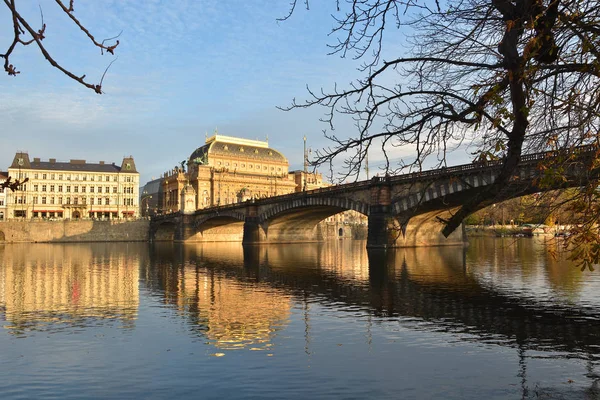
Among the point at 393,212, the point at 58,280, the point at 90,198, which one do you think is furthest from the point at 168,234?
the point at 58,280

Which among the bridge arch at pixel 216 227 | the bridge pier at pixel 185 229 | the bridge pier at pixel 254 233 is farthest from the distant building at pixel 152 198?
the bridge pier at pixel 254 233

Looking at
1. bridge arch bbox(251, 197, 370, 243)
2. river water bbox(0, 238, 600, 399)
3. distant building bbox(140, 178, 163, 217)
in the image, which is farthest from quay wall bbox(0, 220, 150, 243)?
river water bbox(0, 238, 600, 399)

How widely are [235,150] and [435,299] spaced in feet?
468

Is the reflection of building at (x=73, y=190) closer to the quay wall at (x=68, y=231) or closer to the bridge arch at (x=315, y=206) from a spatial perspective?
the quay wall at (x=68, y=231)

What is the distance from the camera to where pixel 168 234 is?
122m

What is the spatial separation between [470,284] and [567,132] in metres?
24.0

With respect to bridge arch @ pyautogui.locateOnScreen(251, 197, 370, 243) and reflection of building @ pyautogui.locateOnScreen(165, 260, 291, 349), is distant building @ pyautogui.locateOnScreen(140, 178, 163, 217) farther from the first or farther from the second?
reflection of building @ pyautogui.locateOnScreen(165, 260, 291, 349)

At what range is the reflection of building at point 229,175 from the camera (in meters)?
147

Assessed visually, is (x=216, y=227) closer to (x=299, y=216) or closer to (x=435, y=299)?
(x=299, y=216)

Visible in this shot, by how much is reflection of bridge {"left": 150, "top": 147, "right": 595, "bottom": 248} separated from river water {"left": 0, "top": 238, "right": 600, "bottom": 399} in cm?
912

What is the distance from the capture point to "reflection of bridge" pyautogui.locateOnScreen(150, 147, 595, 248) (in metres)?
50.7

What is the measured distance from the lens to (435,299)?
80.0 ft

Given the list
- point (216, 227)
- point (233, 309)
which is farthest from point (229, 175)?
point (233, 309)

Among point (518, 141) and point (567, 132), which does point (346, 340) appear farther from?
point (518, 141)
